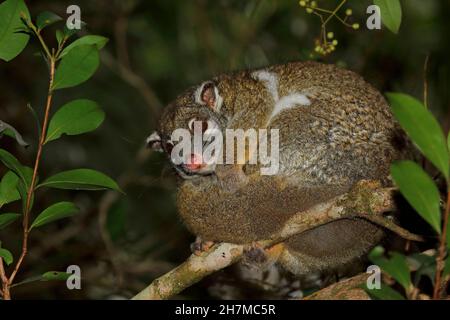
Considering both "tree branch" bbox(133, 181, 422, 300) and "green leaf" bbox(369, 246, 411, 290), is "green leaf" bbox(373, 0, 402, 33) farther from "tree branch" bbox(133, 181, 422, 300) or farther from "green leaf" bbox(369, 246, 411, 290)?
"green leaf" bbox(369, 246, 411, 290)

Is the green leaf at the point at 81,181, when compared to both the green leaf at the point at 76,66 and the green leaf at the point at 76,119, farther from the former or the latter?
the green leaf at the point at 76,66

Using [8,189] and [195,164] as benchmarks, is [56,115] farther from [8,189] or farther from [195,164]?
[195,164]

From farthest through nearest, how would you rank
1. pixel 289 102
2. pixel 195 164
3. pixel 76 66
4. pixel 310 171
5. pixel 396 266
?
pixel 289 102 < pixel 195 164 < pixel 310 171 < pixel 76 66 < pixel 396 266

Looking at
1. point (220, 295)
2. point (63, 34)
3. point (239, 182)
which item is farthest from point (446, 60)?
point (63, 34)

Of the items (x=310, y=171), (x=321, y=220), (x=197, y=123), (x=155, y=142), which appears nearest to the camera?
(x=321, y=220)

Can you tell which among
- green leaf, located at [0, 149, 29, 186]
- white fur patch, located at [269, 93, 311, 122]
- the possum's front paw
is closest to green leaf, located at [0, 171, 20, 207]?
green leaf, located at [0, 149, 29, 186]

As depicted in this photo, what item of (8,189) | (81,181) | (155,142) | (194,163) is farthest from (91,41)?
(155,142)
